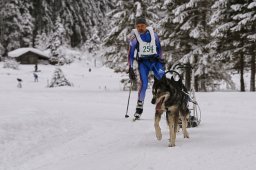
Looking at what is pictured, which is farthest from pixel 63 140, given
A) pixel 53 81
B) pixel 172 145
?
pixel 53 81

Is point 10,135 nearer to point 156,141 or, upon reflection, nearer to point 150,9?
point 156,141

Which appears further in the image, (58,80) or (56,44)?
(56,44)

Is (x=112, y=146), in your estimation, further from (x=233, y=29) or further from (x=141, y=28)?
(x=233, y=29)

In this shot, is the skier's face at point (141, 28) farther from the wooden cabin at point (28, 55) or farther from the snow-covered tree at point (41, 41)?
the snow-covered tree at point (41, 41)

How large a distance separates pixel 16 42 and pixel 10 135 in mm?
77120

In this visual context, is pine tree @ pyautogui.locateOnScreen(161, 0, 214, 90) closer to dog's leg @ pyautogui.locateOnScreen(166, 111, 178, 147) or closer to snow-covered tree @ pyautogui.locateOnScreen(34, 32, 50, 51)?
dog's leg @ pyautogui.locateOnScreen(166, 111, 178, 147)

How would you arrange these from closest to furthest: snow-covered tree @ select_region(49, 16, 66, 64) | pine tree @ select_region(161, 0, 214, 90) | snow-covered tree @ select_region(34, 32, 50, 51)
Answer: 1. pine tree @ select_region(161, 0, 214, 90)
2. snow-covered tree @ select_region(49, 16, 66, 64)
3. snow-covered tree @ select_region(34, 32, 50, 51)

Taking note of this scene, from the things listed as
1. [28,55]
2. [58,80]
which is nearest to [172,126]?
[58,80]

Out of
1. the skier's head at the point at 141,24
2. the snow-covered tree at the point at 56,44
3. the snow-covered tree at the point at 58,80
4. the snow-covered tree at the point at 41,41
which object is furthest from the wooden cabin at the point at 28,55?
the skier's head at the point at 141,24

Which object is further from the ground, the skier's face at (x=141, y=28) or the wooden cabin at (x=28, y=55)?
the wooden cabin at (x=28, y=55)

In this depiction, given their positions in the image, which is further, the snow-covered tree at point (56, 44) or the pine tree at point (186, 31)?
the snow-covered tree at point (56, 44)

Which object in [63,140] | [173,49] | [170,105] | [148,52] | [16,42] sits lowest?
[63,140]

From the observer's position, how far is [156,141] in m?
6.63

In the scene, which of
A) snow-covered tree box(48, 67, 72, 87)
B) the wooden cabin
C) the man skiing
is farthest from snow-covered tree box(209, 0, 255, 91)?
the wooden cabin
